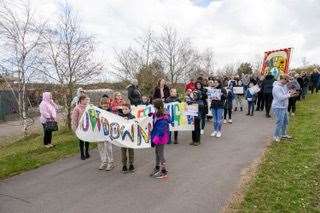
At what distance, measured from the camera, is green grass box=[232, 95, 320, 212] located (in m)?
7.90

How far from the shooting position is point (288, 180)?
31.0 feet

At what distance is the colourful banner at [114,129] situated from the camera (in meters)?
11.0

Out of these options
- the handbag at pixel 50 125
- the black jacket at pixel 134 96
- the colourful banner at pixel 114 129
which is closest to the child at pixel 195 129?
the black jacket at pixel 134 96

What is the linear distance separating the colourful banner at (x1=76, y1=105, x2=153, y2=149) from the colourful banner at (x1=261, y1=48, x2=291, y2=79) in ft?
50.5

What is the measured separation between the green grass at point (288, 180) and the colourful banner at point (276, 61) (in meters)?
11.0

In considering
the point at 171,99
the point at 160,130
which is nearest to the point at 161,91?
the point at 171,99

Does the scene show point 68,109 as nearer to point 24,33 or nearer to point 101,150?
point 24,33

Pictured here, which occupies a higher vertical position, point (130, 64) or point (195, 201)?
point (130, 64)

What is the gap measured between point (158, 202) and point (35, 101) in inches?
952

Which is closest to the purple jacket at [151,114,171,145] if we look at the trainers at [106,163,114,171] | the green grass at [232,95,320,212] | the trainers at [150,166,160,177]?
the trainers at [150,166,160,177]

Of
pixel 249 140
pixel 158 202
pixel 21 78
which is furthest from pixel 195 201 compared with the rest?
pixel 21 78

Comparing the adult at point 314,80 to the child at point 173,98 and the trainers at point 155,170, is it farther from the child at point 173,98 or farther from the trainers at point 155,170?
the trainers at point 155,170

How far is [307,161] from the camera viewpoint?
36.4 ft

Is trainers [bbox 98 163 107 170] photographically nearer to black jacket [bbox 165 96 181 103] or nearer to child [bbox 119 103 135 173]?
child [bbox 119 103 135 173]
